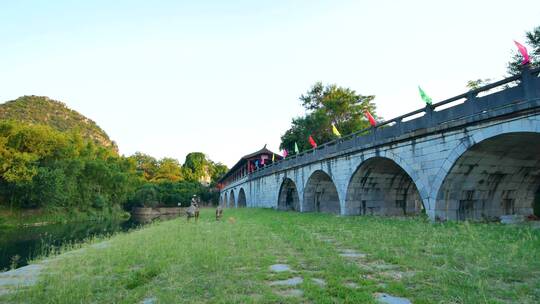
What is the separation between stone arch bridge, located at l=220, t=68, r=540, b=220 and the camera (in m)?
10.4

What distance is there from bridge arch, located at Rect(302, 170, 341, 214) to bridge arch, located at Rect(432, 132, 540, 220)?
1225 centimetres

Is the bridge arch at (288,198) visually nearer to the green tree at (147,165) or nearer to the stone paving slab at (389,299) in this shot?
the stone paving slab at (389,299)

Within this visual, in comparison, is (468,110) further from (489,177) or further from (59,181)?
(59,181)

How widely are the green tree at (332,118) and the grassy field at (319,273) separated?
3087 centimetres

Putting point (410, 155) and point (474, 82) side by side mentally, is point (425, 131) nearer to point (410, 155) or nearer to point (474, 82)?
point (410, 155)

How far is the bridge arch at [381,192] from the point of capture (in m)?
18.8

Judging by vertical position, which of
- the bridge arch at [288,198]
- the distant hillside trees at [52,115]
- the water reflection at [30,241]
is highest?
the distant hillside trees at [52,115]

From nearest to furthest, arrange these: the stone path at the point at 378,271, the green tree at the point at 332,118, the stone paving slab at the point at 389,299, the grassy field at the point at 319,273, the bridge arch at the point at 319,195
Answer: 1. the stone paving slab at the point at 389,299
2. the stone path at the point at 378,271
3. the grassy field at the point at 319,273
4. the bridge arch at the point at 319,195
5. the green tree at the point at 332,118

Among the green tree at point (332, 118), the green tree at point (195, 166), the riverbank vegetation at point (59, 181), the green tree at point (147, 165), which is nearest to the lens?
the riverbank vegetation at point (59, 181)

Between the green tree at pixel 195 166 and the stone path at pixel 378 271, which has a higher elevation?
the green tree at pixel 195 166

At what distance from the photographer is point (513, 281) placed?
475 cm

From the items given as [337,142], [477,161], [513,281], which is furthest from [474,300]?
[337,142]

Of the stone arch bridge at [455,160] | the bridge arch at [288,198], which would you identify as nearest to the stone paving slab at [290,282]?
the stone arch bridge at [455,160]

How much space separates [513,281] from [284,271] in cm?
335
